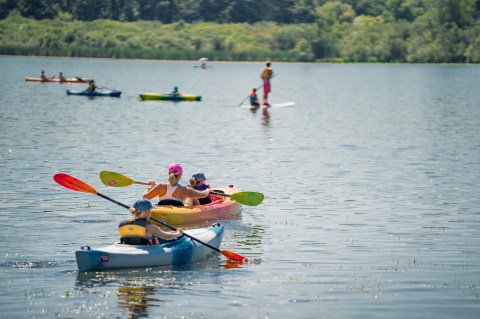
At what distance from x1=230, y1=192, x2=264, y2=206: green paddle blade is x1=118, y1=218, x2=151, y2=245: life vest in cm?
554

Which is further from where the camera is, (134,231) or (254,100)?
(254,100)

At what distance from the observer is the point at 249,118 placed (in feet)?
180

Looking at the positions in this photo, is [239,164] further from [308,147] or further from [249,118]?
[249,118]

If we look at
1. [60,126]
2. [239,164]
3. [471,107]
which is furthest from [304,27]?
[239,164]

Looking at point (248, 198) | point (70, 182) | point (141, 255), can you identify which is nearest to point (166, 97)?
point (248, 198)

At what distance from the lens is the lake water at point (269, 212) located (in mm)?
17859

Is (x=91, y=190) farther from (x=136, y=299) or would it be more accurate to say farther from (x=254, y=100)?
(x=254, y=100)

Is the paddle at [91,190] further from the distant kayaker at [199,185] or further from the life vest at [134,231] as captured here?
the distant kayaker at [199,185]

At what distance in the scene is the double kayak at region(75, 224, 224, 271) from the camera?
62.0ft

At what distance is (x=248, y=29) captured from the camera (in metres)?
167

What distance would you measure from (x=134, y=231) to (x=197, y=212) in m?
4.60

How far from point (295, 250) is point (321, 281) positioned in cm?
257

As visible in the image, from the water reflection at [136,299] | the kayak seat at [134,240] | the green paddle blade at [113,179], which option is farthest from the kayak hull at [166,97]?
the water reflection at [136,299]

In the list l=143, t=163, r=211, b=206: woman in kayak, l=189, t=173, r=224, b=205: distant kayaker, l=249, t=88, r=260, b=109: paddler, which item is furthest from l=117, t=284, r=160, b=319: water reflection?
l=249, t=88, r=260, b=109: paddler
